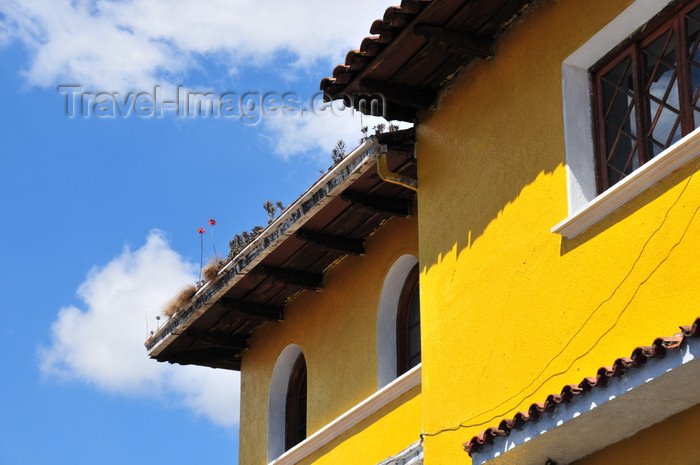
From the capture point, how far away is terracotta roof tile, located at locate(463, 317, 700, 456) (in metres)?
5.95

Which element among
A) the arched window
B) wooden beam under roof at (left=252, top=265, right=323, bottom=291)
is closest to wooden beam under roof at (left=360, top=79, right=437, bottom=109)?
wooden beam under roof at (left=252, top=265, right=323, bottom=291)

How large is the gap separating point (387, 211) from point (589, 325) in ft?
12.3

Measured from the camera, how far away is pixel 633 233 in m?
6.83

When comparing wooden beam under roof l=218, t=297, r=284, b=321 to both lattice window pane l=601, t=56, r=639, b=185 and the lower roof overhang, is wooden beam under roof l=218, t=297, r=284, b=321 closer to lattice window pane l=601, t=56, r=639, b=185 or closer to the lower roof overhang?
the lower roof overhang

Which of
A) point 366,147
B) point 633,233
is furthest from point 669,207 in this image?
point 366,147

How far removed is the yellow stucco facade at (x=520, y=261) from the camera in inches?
261

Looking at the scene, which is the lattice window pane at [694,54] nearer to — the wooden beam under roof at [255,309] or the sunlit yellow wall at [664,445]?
the sunlit yellow wall at [664,445]

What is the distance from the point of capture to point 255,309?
12266 millimetres

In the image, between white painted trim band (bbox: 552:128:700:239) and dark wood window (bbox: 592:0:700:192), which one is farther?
dark wood window (bbox: 592:0:700:192)

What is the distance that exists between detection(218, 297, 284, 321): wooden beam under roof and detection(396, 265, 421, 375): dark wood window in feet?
6.88

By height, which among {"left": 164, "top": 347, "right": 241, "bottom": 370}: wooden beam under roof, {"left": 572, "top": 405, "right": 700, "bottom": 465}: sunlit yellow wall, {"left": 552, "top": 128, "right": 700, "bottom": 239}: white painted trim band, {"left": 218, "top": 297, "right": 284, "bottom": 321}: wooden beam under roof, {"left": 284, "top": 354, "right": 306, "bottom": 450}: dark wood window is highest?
{"left": 218, "top": 297, "right": 284, "bottom": 321}: wooden beam under roof

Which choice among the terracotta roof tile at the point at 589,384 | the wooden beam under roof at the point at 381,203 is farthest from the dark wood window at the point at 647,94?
the wooden beam under roof at the point at 381,203

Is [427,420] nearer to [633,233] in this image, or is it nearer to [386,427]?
[386,427]

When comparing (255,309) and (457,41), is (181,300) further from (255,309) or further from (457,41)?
(457,41)
